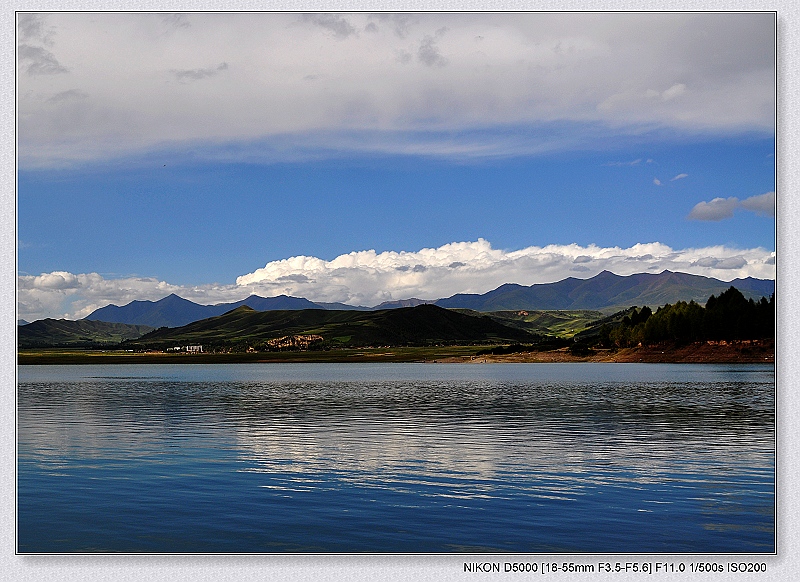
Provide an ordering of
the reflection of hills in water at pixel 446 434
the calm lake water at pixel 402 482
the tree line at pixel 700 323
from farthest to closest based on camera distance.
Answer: the tree line at pixel 700 323
the reflection of hills in water at pixel 446 434
the calm lake water at pixel 402 482

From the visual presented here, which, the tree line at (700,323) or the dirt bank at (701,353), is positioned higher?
the tree line at (700,323)

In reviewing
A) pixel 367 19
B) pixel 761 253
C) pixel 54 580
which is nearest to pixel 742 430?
pixel 761 253

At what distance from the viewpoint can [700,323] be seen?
155 meters

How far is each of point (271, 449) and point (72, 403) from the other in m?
41.2

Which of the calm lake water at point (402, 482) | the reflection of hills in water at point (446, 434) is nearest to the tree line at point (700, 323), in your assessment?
the reflection of hills in water at point (446, 434)

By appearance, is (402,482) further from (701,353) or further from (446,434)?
(701,353)

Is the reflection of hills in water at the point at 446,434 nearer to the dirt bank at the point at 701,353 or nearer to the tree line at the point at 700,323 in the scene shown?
the dirt bank at the point at 701,353

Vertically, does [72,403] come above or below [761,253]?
below

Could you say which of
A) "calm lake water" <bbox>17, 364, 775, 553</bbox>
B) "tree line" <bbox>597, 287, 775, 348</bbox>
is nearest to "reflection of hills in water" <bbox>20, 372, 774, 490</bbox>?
"calm lake water" <bbox>17, 364, 775, 553</bbox>

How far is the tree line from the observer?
12800 centimetres

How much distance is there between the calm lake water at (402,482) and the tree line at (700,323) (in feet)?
249

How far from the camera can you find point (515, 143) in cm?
4141

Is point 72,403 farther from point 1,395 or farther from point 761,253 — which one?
point 761,253

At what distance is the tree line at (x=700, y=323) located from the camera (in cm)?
12800
